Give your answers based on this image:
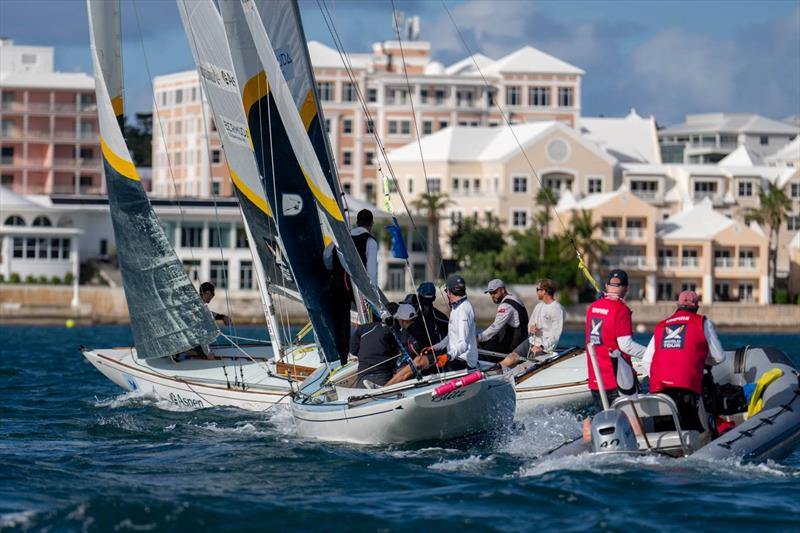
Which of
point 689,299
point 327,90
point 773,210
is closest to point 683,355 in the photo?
point 689,299

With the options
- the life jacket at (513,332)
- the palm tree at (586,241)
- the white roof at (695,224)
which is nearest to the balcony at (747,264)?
the white roof at (695,224)

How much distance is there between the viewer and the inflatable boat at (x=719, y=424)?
14.5 m

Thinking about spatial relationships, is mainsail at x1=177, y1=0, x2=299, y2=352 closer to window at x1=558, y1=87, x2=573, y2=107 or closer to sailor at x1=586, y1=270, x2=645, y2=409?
sailor at x1=586, y1=270, x2=645, y2=409

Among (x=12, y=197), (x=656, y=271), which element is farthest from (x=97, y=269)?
(x=656, y=271)

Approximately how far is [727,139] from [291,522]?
128 meters

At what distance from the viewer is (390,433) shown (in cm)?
1648

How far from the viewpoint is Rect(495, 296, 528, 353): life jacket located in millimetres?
20641

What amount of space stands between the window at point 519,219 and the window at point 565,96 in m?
21.2

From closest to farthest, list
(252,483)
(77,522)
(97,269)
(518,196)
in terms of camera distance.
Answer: (77,522), (252,483), (97,269), (518,196)

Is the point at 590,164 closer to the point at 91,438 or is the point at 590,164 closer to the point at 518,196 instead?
the point at 518,196

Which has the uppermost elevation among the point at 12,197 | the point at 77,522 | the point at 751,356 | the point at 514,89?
the point at 514,89

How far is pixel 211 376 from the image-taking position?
22.6 metres

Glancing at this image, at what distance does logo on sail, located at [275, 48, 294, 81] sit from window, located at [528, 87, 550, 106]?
97.6m

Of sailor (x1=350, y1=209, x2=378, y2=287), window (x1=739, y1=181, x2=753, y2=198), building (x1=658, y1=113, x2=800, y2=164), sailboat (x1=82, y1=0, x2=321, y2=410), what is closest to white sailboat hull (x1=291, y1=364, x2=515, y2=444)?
sailor (x1=350, y1=209, x2=378, y2=287)
